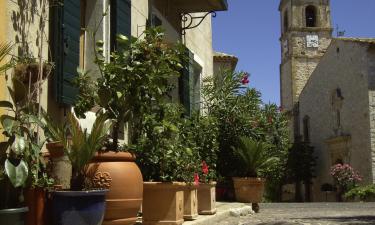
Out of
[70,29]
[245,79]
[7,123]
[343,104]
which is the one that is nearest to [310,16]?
[343,104]

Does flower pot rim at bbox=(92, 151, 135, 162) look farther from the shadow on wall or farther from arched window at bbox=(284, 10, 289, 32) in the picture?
arched window at bbox=(284, 10, 289, 32)

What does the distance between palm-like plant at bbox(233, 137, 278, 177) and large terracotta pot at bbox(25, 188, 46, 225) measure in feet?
21.2

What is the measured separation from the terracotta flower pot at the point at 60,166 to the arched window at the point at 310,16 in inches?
1460

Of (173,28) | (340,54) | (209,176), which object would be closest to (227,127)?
(173,28)

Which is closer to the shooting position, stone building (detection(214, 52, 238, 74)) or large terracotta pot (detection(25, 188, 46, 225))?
large terracotta pot (detection(25, 188, 46, 225))

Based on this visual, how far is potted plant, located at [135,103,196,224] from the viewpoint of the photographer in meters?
5.11

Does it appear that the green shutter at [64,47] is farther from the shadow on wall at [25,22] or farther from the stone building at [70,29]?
the shadow on wall at [25,22]

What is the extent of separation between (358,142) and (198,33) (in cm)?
1466

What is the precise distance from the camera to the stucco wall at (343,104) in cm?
2330

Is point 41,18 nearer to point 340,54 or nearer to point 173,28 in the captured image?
point 173,28

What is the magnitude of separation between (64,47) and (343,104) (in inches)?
902

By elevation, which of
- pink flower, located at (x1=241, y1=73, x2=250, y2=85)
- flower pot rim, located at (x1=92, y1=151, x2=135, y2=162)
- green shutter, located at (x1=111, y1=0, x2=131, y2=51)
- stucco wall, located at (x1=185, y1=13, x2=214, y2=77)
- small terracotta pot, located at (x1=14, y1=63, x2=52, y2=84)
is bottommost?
flower pot rim, located at (x1=92, y1=151, x2=135, y2=162)

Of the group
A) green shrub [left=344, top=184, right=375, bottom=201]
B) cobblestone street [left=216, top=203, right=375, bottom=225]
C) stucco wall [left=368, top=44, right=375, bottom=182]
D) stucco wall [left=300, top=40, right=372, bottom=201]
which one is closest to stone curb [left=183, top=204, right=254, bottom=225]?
cobblestone street [left=216, top=203, right=375, bottom=225]

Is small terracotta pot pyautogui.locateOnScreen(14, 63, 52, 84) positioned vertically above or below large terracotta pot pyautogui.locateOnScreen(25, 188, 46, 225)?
above
